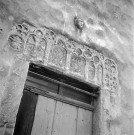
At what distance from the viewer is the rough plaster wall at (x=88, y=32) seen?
217 cm

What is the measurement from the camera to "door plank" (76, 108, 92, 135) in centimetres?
256

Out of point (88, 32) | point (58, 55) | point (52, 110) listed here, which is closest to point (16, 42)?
point (58, 55)

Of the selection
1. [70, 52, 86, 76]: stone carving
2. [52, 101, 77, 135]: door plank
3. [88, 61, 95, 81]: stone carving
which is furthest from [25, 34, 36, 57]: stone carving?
[88, 61, 95, 81]: stone carving

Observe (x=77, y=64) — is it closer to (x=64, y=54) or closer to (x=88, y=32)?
(x=64, y=54)

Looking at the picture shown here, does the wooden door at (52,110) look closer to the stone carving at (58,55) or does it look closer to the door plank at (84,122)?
the door plank at (84,122)

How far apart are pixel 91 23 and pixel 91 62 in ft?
2.45

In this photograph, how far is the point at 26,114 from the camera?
2.21 metres

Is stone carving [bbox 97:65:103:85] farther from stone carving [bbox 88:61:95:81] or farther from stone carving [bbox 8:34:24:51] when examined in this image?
stone carving [bbox 8:34:24:51]

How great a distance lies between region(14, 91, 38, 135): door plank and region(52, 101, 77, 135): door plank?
1.13 feet

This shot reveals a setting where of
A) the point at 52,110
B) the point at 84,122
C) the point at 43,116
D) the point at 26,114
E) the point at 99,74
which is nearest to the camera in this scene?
the point at 26,114

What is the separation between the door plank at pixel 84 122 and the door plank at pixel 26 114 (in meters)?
0.68

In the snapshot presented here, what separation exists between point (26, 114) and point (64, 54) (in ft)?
3.17

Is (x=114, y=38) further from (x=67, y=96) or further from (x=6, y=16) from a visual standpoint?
(x=6, y=16)

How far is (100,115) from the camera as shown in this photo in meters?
2.65
